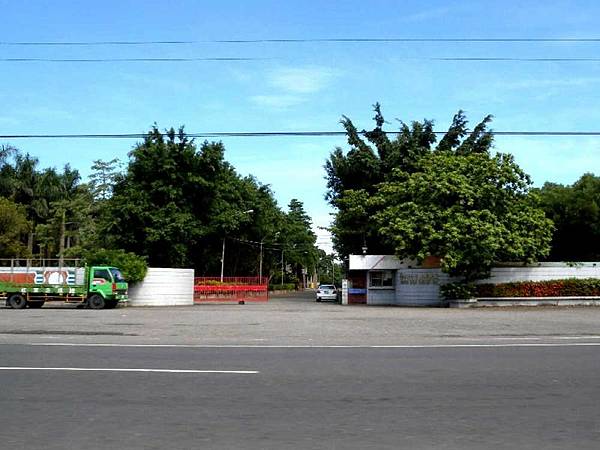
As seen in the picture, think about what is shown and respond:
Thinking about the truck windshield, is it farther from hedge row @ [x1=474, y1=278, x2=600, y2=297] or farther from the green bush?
hedge row @ [x1=474, y1=278, x2=600, y2=297]

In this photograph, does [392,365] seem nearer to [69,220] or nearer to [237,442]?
[237,442]

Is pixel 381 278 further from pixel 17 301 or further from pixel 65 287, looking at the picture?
pixel 17 301

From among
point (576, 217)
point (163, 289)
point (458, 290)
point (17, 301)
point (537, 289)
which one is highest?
point (576, 217)

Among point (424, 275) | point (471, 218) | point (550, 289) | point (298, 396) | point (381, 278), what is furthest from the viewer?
point (381, 278)

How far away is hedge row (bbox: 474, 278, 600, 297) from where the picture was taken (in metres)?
34.2

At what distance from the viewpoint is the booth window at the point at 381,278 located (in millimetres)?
41531

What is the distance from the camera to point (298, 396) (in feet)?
→ 28.2

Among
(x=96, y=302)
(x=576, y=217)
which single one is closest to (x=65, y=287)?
(x=96, y=302)

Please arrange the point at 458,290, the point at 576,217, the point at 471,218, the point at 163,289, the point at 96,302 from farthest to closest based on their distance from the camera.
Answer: the point at 576,217 → the point at 163,289 → the point at 458,290 → the point at 96,302 → the point at 471,218

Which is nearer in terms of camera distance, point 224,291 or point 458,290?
point 458,290

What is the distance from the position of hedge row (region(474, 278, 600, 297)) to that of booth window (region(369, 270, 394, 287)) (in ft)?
26.1

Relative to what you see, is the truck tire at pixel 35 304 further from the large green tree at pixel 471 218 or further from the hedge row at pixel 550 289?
the hedge row at pixel 550 289

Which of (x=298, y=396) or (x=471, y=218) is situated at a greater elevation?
(x=471, y=218)

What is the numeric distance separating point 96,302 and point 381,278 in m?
17.6
